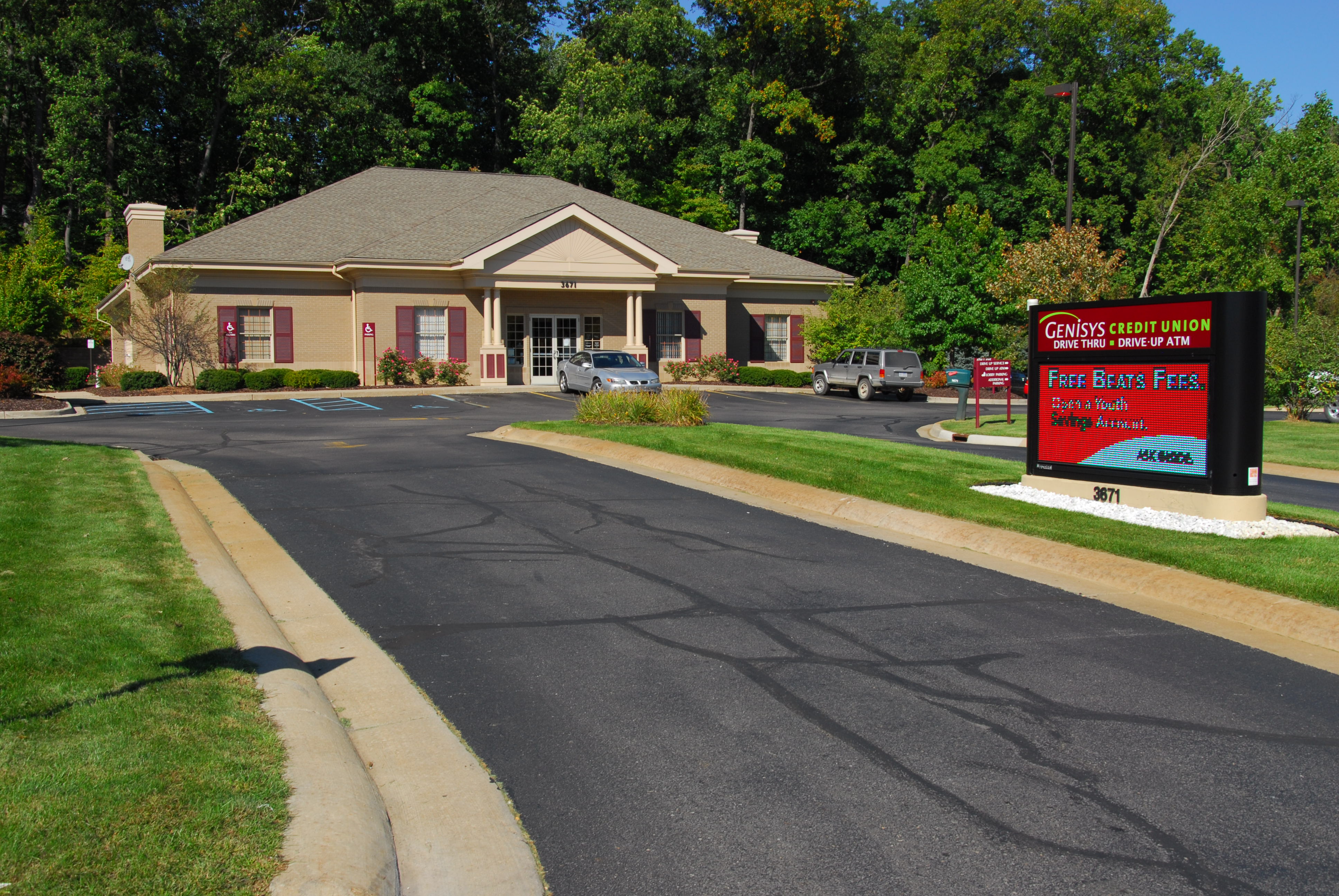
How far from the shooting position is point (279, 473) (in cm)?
1423

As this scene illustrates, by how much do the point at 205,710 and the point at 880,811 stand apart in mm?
3187

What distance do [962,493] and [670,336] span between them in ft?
89.5

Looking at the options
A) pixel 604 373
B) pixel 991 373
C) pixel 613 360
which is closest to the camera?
pixel 991 373

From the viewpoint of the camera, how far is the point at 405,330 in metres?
34.7

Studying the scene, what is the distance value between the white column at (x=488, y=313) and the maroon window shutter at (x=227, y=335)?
7929 millimetres

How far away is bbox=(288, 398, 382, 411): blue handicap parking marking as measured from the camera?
26.4m

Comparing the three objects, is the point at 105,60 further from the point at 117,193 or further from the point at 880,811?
the point at 880,811

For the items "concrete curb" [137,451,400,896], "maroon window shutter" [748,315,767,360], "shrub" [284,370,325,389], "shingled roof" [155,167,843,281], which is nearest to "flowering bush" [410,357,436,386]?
"shrub" [284,370,325,389]

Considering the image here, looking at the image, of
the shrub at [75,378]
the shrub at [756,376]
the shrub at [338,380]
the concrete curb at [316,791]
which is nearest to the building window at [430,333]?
the shrub at [338,380]

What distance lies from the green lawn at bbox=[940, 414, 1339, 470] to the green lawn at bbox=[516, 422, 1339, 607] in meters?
3.67

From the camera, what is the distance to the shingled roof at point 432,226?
34.5m

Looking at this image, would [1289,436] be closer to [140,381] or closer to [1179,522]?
[1179,522]

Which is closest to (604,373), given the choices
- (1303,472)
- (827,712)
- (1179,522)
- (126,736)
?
→ (1303,472)

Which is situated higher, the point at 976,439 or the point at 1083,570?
the point at 976,439
